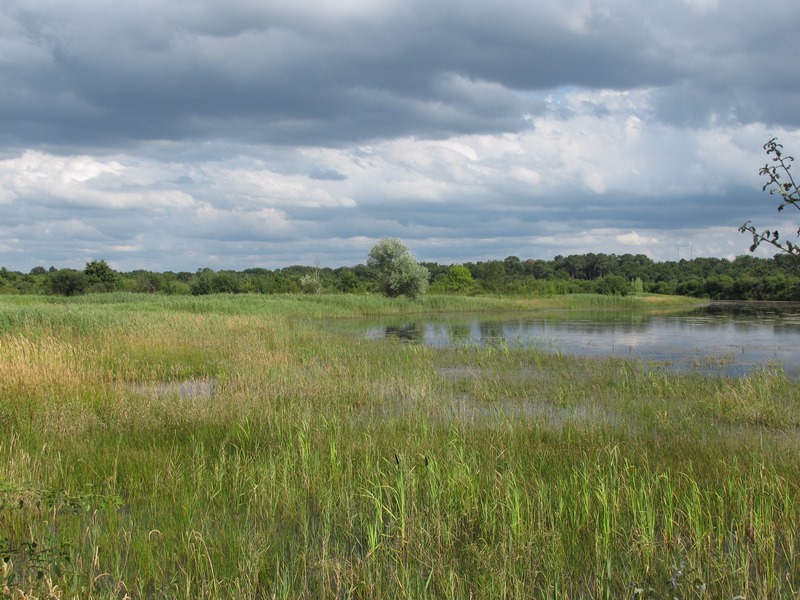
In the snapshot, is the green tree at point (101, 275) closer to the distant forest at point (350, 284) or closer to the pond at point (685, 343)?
the distant forest at point (350, 284)

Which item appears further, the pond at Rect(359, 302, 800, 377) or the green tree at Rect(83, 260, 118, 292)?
the green tree at Rect(83, 260, 118, 292)

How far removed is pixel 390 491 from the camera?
5.64 meters

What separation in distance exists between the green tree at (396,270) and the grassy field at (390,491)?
4161 cm

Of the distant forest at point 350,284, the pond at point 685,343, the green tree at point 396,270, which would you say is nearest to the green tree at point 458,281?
the distant forest at point 350,284

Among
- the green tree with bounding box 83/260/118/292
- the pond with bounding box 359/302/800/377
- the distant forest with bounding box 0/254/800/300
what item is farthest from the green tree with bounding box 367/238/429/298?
the green tree with bounding box 83/260/118/292

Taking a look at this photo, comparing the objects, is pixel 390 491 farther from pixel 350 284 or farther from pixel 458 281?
pixel 458 281

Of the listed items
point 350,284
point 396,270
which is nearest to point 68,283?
point 350,284

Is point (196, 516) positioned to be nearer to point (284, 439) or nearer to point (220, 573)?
point (220, 573)

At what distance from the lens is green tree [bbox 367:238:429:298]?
176ft

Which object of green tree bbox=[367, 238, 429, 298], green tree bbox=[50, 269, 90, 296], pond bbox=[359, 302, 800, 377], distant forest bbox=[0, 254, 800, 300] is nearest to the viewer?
pond bbox=[359, 302, 800, 377]

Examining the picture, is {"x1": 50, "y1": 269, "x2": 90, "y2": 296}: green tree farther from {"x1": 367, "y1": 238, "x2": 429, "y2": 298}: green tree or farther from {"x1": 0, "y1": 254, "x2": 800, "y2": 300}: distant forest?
{"x1": 367, "y1": 238, "x2": 429, "y2": 298}: green tree

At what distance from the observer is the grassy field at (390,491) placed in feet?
13.9

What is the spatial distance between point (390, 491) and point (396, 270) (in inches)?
1904

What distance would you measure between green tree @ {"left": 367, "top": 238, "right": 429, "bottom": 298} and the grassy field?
137 ft
